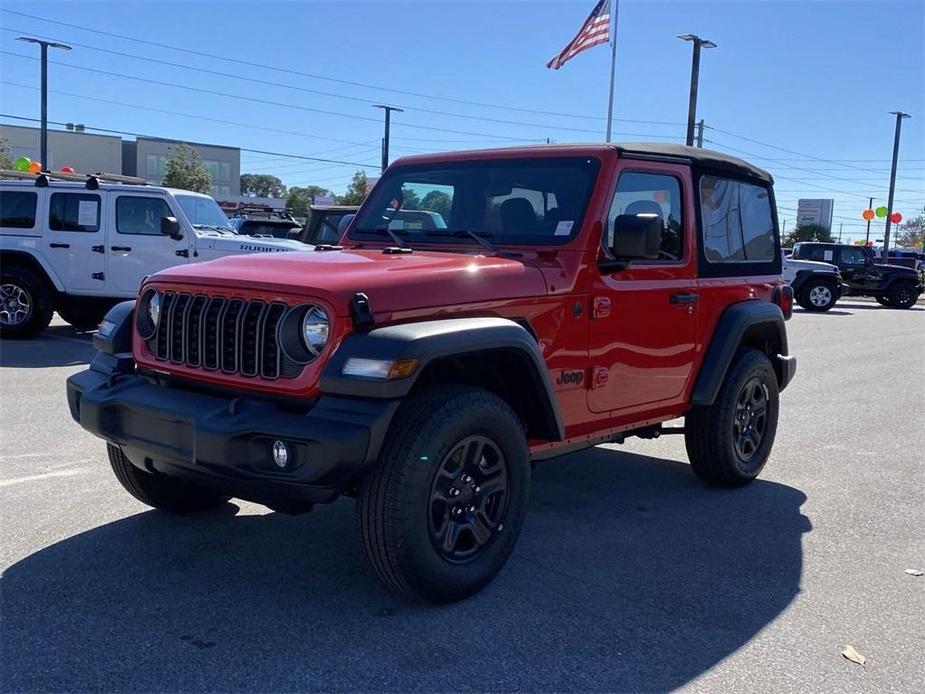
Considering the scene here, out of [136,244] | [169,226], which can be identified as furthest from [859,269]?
[169,226]

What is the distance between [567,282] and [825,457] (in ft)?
11.4

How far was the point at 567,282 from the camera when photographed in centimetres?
416

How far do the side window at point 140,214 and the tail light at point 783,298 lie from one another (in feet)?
27.8

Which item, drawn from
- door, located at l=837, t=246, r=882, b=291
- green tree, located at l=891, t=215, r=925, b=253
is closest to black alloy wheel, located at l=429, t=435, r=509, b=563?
door, located at l=837, t=246, r=882, b=291

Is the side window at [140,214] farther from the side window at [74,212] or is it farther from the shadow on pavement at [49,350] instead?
the shadow on pavement at [49,350]

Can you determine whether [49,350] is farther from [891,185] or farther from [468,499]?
[891,185]

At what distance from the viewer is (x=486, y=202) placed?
4.69 m

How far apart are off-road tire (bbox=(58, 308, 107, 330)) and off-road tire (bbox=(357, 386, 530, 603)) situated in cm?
996

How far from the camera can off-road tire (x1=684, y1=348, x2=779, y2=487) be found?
533 centimetres

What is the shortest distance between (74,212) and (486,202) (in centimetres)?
869

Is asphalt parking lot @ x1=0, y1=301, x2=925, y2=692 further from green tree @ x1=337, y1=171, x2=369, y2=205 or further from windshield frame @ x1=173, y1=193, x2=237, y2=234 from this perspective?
green tree @ x1=337, y1=171, x2=369, y2=205

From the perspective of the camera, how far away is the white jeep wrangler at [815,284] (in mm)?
22875

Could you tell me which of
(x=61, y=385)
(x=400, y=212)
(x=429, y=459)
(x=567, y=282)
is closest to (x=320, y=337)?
(x=429, y=459)

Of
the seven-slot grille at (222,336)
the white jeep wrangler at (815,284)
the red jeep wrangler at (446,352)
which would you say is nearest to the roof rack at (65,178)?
the red jeep wrangler at (446,352)
